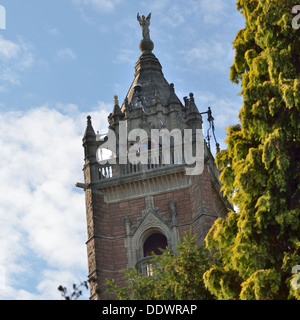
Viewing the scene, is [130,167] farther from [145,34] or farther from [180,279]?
[180,279]

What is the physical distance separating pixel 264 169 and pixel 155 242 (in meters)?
22.6

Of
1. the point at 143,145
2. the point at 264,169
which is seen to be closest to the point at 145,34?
the point at 143,145

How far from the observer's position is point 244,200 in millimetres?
18406

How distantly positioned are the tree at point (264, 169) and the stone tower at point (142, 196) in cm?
1913

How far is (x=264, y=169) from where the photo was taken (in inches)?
717

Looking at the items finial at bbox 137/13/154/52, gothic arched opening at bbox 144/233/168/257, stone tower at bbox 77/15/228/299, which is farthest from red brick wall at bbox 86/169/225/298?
finial at bbox 137/13/154/52

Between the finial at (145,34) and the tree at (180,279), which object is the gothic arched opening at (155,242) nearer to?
the finial at (145,34)

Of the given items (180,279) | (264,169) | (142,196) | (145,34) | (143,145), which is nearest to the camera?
(264,169)

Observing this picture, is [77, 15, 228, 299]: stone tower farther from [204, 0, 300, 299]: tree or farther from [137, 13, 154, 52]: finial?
[204, 0, 300, 299]: tree

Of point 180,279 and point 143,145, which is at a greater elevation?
point 143,145

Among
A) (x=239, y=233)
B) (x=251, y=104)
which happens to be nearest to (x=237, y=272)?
(x=239, y=233)

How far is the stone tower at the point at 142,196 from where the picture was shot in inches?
1538

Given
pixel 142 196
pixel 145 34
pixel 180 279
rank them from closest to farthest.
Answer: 1. pixel 180 279
2. pixel 142 196
3. pixel 145 34
